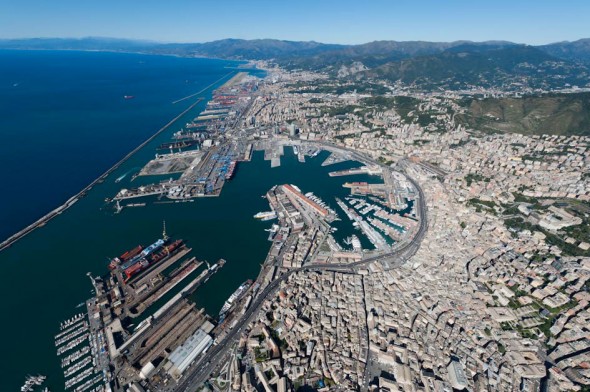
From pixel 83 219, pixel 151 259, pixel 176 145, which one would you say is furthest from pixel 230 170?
pixel 151 259

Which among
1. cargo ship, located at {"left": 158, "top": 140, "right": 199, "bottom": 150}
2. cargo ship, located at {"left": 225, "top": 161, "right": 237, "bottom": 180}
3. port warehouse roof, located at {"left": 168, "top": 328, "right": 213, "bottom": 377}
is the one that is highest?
cargo ship, located at {"left": 158, "top": 140, "right": 199, "bottom": 150}

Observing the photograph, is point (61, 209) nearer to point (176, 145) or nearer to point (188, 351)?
point (176, 145)

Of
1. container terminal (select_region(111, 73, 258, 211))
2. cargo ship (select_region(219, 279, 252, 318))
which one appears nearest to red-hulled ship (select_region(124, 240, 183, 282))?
cargo ship (select_region(219, 279, 252, 318))

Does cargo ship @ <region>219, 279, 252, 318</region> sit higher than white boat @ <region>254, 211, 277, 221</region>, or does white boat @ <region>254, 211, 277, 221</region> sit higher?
white boat @ <region>254, 211, 277, 221</region>

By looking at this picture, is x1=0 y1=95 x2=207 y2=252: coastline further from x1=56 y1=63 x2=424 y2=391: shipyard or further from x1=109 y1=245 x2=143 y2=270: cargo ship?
x1=109 y1=245 x2=143 y2=270: cargo ship

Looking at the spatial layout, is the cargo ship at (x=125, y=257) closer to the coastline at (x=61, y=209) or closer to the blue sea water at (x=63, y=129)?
the coastline at (x=61, y=209)

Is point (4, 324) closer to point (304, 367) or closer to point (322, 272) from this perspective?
point (304, 367)
